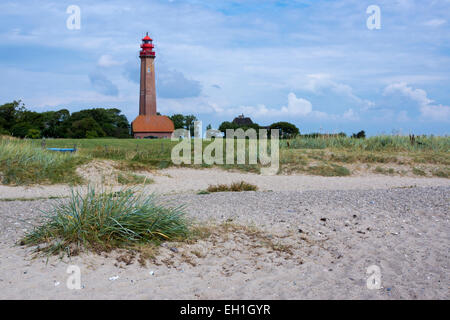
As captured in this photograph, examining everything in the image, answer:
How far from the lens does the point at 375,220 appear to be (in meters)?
6.39

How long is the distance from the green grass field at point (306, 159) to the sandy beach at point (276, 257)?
425 cm

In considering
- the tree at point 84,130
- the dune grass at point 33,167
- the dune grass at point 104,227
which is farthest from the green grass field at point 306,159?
the tree at point 84,130

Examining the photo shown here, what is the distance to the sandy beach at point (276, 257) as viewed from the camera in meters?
3.77

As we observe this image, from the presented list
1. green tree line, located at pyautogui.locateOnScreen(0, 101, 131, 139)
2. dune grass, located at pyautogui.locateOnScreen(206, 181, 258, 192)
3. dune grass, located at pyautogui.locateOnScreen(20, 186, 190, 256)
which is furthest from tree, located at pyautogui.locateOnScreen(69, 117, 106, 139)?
dune grass, located at pyautogui.locateOnScreen(20, 186, 190, 256)

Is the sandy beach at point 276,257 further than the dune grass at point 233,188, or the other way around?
the dune grass at point 233,188

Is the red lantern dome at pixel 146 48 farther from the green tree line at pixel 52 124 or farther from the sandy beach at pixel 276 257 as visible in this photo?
the sandy beach at pixel 276 257

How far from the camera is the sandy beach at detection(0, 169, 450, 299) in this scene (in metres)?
3.77

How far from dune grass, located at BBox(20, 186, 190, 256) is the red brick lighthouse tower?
3732 cm

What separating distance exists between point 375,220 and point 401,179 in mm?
8246

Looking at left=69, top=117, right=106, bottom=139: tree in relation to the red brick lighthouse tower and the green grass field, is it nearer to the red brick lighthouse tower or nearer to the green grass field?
the red brick lighthouse tower

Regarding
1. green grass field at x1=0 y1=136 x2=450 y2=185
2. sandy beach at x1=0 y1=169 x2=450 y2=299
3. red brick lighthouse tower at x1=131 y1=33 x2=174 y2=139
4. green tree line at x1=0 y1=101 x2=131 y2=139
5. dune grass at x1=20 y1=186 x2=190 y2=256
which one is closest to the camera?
sandy beach at x1=0 y1=169 x2=450 y2=299

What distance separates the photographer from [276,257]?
4770mm
